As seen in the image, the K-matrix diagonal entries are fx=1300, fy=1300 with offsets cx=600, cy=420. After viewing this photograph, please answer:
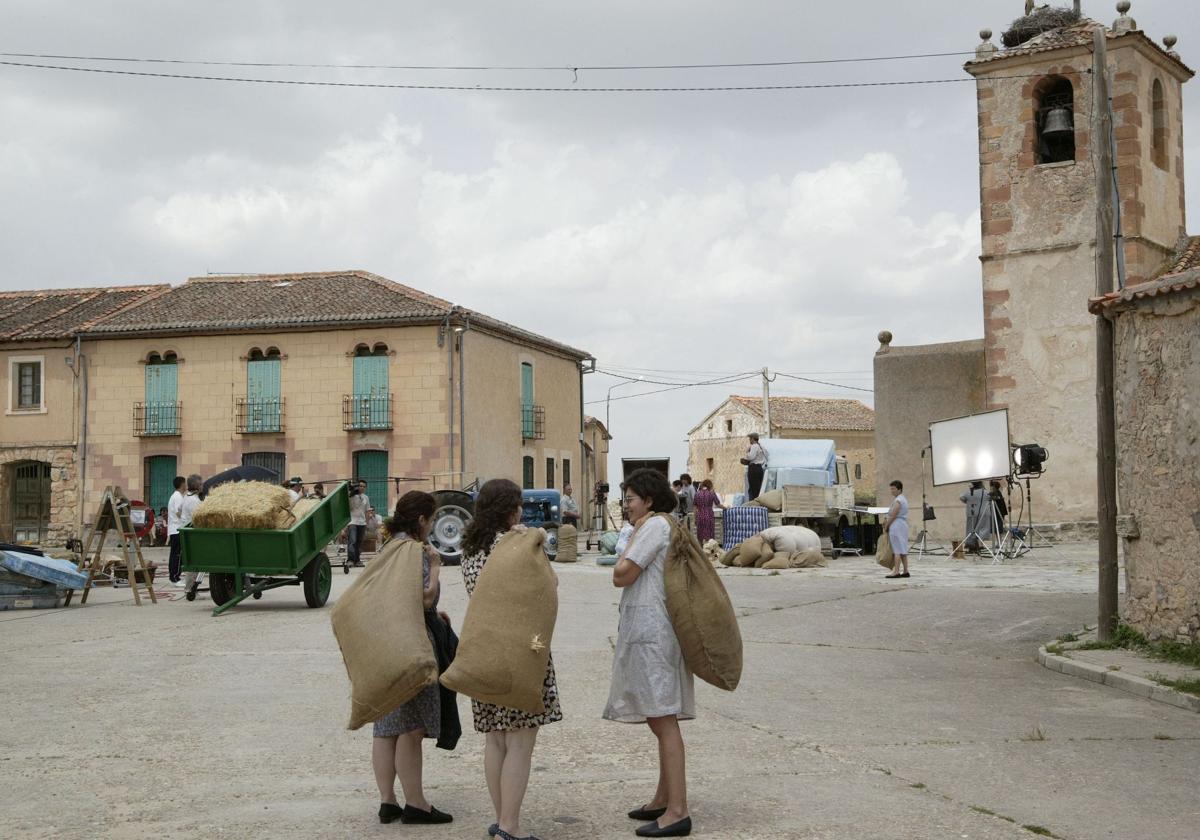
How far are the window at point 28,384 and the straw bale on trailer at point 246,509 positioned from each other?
84.3ft

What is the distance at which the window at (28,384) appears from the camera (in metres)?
37.6

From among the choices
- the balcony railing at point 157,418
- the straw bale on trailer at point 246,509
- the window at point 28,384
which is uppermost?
the window at point 28,384

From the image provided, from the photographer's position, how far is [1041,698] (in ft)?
29.8

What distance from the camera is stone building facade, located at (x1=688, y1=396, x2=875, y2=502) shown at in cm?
6538

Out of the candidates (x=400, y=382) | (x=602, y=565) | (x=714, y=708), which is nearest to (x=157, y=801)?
(x=714, y=708)

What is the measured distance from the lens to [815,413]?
67.0m

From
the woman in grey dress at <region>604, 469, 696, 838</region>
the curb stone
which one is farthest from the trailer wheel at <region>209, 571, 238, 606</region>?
the woman in grey dress at <region>604, 469, 696, 838</region>

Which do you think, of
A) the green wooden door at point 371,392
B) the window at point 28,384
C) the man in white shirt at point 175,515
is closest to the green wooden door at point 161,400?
the window at point 28,384

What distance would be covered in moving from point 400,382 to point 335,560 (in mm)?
9641

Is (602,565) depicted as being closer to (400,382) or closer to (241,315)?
(400,382)

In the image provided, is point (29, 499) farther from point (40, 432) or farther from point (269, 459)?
point (269, 459)

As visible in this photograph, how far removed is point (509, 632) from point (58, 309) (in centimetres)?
3925

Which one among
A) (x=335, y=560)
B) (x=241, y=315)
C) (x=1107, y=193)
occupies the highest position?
(x=241, y=315)

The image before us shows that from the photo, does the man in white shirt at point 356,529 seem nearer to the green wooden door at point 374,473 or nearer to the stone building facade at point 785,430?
the green wooden door at point 374,473
